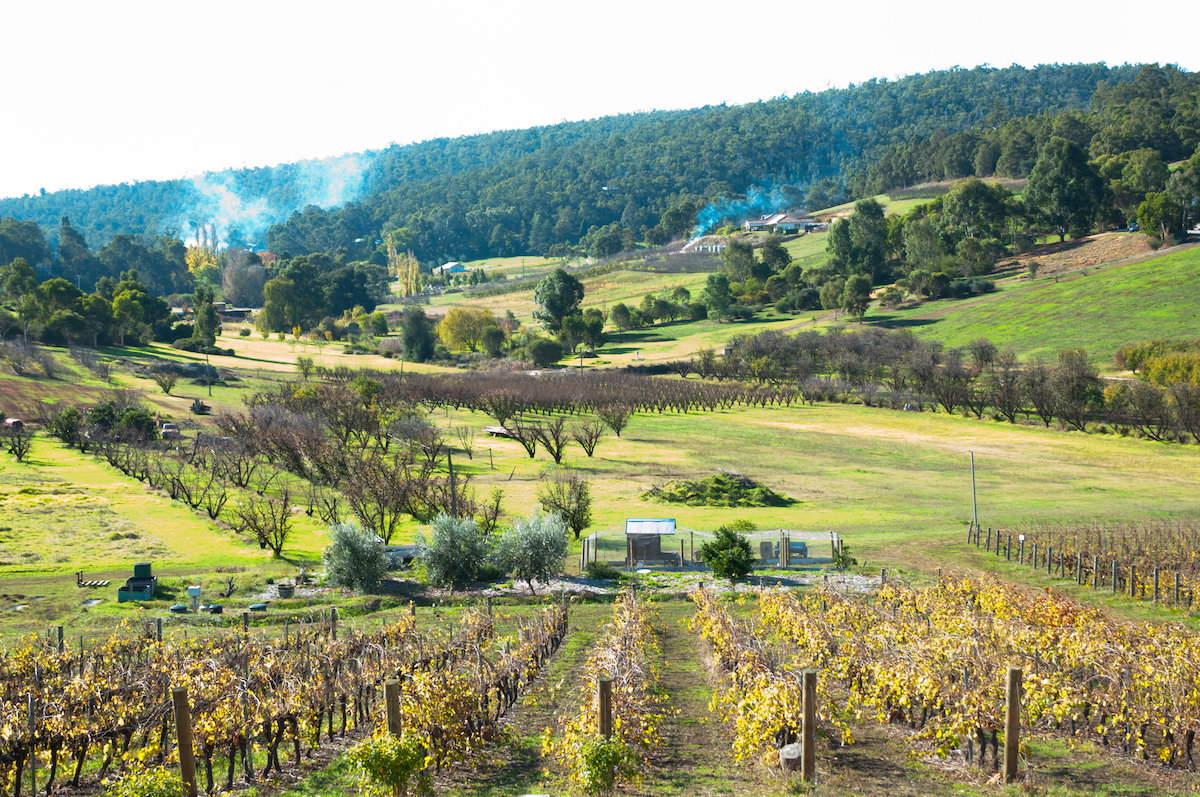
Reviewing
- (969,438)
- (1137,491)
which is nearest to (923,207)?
(969,438)

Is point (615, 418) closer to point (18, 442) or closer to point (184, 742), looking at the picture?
point (18, 442)

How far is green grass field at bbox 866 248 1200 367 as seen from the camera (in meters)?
81.2

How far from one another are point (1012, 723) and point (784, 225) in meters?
183

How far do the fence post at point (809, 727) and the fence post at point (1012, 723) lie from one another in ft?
7.50

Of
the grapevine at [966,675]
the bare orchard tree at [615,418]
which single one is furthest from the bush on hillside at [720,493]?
the grapevine at [966,675]

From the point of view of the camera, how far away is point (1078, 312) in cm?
8944

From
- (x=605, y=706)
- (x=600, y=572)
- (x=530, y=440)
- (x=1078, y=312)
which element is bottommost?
(x=600, y=572)

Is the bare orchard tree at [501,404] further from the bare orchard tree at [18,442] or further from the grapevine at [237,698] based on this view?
the grapevine at [237,698]

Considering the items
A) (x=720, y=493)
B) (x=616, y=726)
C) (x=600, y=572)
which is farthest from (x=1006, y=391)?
(x=616, y=726)

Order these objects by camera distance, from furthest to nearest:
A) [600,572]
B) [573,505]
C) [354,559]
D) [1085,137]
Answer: [1085,137], [573,505], [600,572], [354,559]

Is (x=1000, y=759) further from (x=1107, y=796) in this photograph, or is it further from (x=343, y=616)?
(x=343, y=616)

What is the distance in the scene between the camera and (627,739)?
35.1 ft

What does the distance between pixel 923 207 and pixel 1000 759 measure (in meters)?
135

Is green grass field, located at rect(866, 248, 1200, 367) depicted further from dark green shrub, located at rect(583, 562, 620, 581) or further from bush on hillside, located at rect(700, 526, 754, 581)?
dark green shrub, located at rect(583, 562, 620, 581)
